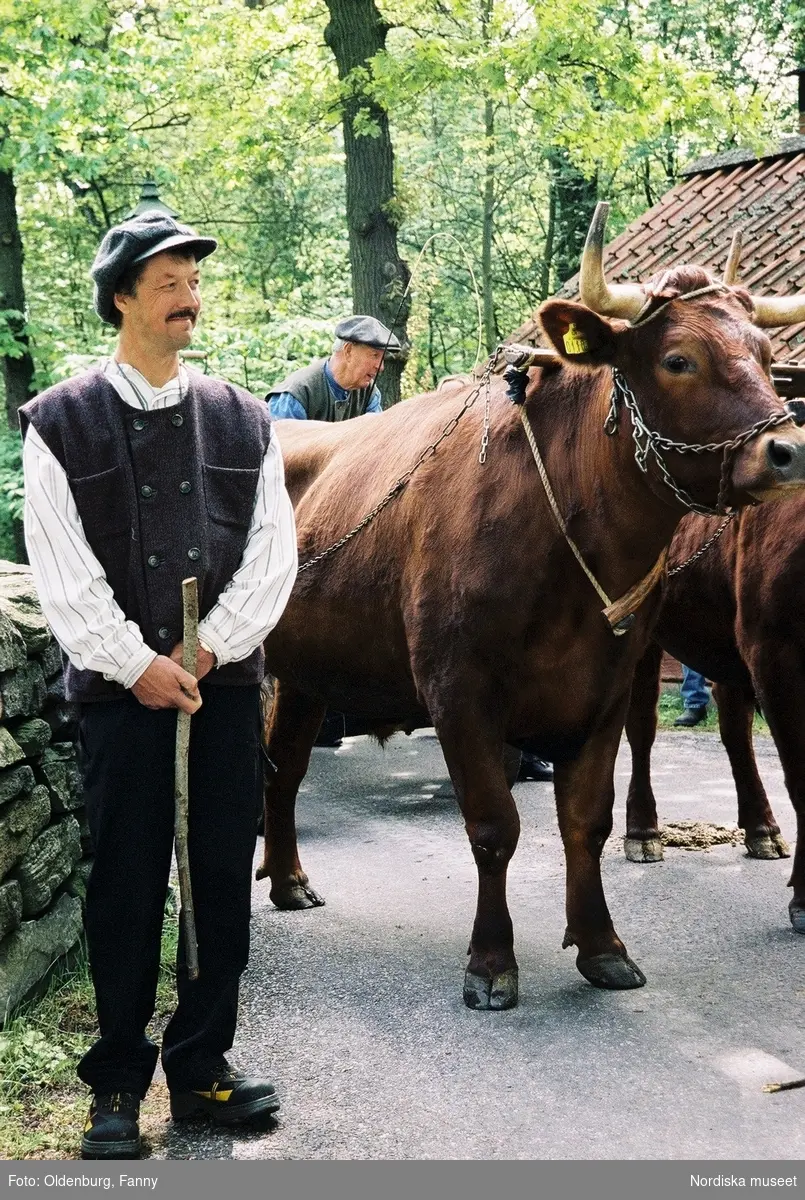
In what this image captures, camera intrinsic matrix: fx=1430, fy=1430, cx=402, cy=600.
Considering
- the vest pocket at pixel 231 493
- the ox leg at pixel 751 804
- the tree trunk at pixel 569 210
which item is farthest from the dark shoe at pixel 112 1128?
the tree trunk at pixel 569 210

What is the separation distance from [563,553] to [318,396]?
3371mm

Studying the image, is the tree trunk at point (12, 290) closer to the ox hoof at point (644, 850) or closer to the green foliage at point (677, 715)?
the green foliage at point (677, 715)

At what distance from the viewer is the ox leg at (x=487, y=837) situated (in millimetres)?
4668

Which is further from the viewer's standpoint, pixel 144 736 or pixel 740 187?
pixel 740 187

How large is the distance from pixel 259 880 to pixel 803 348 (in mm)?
6914

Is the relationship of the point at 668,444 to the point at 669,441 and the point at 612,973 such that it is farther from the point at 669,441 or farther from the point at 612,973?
the point at 612,973

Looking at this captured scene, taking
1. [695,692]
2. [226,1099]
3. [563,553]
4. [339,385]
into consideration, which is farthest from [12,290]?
[226,1099]

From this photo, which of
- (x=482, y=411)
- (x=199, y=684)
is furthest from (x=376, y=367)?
(x=199, y=684)

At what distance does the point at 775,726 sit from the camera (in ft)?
17.8

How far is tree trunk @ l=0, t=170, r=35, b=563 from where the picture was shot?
18.7 m

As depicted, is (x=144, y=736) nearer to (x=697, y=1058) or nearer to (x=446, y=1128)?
(x=446, y=1128)

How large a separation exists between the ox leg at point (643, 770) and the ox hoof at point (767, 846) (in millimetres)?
420

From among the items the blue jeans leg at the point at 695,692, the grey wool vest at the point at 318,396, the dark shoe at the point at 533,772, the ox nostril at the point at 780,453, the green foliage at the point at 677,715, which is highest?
the grey wool vest at the point at 318,396

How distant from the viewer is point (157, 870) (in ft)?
11.9
